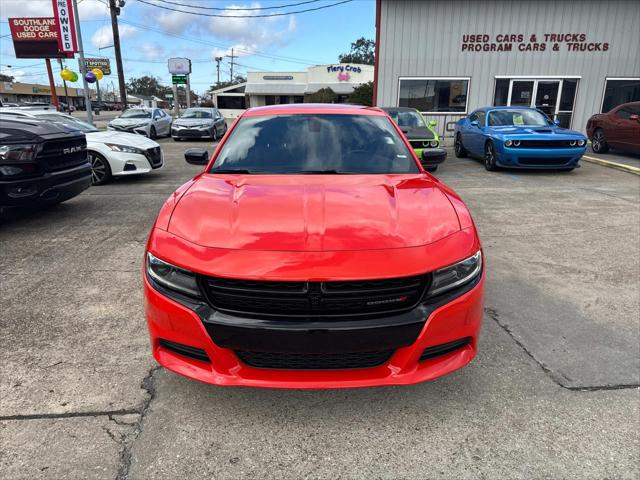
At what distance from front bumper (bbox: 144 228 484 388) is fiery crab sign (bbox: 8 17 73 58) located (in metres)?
47.0

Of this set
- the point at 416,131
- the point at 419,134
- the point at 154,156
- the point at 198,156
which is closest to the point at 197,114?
the point at 154,156

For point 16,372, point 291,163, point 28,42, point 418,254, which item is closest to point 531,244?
point 291,163

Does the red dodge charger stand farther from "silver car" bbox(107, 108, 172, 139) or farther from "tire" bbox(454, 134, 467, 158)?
"silver car" bbox(107, 108, 172, 139)

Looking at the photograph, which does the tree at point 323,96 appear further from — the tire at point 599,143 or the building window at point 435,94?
the tire at point 599,143

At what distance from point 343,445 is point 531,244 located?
4026 mm

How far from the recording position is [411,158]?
3.30 metres

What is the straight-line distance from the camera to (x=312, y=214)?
7.28 feet

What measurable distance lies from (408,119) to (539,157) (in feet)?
10.2

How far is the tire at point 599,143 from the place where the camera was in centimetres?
1291

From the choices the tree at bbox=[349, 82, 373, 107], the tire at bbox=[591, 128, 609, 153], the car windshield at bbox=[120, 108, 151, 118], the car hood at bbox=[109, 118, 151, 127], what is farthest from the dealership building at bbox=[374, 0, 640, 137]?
the tree at bbox=[349, 82, 373, 107]

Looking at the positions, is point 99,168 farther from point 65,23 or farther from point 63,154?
point 65,23

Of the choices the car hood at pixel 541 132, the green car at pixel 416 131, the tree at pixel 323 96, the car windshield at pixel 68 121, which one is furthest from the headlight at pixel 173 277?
the tree at pixel 323 96

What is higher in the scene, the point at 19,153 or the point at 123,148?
the point at 19,153

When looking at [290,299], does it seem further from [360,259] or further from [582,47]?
[582,47]
